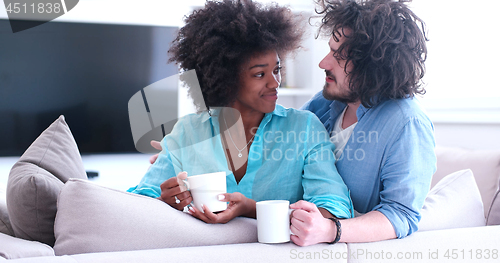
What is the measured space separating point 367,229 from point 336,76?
490mm

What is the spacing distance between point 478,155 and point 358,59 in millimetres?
846

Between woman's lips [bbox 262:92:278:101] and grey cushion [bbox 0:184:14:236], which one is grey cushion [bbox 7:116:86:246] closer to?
grey cushion [bbox 0:184:14:236]

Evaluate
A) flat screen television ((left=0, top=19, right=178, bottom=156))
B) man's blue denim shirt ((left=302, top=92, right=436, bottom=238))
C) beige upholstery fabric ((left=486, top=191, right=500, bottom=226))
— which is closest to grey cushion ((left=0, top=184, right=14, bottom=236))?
man's blue denim shirt ((left=302, top=92, right=436, bottom=238))

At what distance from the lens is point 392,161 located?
1.01 meters

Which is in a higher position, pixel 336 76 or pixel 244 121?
pixel 336 76

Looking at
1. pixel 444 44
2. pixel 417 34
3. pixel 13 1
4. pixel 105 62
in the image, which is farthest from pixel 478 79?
pixel 13 1

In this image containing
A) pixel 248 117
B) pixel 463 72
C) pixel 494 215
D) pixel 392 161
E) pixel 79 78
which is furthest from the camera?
pixel 79 78

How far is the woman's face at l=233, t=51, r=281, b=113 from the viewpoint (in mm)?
1188

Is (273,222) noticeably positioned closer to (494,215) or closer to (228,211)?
(228,211)

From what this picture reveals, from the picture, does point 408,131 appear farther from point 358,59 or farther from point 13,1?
point 13,1

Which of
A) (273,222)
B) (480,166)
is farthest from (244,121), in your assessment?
(480,166)

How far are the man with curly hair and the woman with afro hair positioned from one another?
0.10 m

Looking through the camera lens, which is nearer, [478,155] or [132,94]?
[478,155]

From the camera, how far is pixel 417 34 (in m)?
1.08
